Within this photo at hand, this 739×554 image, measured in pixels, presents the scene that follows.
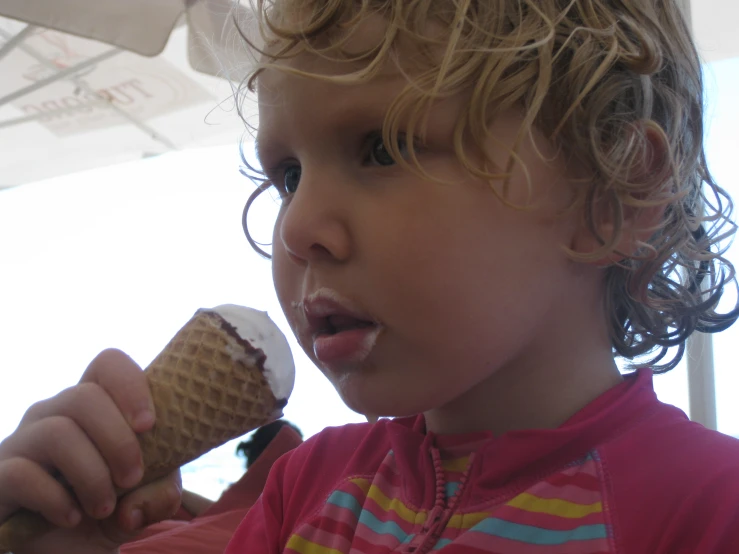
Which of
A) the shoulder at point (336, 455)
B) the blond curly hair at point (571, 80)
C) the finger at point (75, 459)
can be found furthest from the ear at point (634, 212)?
the finger at point (75, 459)

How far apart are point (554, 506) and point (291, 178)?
60 cm

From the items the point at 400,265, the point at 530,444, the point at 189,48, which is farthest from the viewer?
the point at 189,48

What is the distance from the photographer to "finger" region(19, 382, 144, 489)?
2.98ft

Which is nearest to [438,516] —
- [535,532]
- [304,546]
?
[535,532]

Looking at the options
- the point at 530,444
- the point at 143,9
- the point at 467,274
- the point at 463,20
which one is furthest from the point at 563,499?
the point at 143,9

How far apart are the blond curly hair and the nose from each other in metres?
0.10

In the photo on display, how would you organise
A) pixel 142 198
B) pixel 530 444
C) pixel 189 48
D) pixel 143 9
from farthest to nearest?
pixel 142 198 → pixel 189 48 → pixel 143 9 → pixel 530 444

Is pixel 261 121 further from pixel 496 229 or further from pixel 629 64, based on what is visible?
pixel 629 64

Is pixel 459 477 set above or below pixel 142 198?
below

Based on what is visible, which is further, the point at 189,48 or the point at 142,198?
the point at 142,198

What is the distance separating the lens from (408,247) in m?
0.83

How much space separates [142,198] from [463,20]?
5.73m

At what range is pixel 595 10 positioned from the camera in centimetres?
96

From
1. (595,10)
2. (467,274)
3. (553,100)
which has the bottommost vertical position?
(467,274)
